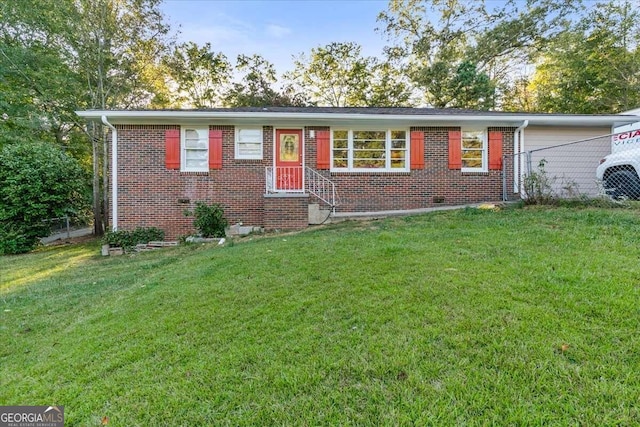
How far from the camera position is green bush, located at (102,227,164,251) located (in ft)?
25.0

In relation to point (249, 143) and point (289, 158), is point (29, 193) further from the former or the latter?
point (289, 158)

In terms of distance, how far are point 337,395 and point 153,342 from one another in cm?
160

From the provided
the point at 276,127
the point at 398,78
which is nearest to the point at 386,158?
the point at 276,127

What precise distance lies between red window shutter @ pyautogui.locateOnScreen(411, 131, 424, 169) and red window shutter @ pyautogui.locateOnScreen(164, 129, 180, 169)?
6.32 m

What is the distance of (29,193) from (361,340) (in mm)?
10911

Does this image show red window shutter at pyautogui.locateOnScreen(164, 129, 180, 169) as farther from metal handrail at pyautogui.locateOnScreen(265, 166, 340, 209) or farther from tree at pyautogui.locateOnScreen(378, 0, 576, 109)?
tree at pyautogui.locateOnScreen(378, 0, 576, 109)

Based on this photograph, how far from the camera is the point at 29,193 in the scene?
8742 millimetres

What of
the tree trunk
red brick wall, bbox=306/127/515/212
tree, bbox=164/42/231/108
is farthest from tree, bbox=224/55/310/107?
red brick wall, bbox=306/127/515/212

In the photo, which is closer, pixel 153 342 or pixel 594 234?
pixel 153 342

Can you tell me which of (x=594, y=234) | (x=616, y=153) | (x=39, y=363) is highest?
(x=616, y=153)

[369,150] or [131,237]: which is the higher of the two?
[369,150]

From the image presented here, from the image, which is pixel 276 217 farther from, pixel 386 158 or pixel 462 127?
pixel 462 127

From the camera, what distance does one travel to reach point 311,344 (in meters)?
2.14

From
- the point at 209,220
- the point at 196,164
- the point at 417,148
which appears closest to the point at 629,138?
the point at 417,148
